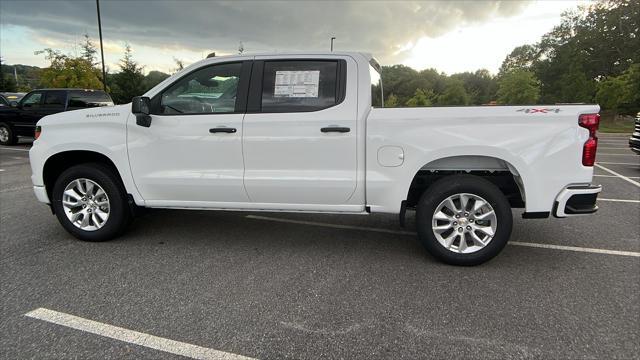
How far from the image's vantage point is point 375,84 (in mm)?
4457

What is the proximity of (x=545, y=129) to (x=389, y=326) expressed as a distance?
2.16 m

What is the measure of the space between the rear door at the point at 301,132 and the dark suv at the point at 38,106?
1026 centimetres

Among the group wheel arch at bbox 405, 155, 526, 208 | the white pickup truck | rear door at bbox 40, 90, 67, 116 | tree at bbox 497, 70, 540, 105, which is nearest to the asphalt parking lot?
the white pickup truck

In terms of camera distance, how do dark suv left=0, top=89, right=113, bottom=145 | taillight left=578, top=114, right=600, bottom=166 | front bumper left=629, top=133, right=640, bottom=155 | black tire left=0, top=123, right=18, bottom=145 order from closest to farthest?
taillight left=578, top=114, right=600, bottom=166
front bumper left=629, top=133, right=640, bottom=155
dark suv left=0, top=89, right=113, bottom=145
black tire left=0, top=123, right=18, bottom=145

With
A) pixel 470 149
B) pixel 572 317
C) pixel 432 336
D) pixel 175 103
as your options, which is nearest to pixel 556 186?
pixel 470 149

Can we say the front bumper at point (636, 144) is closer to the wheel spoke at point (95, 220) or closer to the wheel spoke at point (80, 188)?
the wheel spoke at point (95, 220)

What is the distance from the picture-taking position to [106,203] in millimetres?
4426

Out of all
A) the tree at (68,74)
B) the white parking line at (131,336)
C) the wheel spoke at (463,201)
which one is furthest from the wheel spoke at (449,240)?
the tree at (68,74)

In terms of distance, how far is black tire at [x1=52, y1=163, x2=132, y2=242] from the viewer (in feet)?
14.3

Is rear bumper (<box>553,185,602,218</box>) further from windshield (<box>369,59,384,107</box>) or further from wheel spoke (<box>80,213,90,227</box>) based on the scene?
wheel spoke (<box>80,213,90,227</box>)

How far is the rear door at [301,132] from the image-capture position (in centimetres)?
384

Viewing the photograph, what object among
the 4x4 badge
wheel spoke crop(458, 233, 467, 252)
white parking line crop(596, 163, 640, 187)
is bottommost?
white parking line crop(596, 163, 640, 187)

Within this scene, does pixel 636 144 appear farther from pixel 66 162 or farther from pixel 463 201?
pixel 66 162

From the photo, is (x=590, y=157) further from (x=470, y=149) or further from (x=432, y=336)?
(x=432, y=336)
